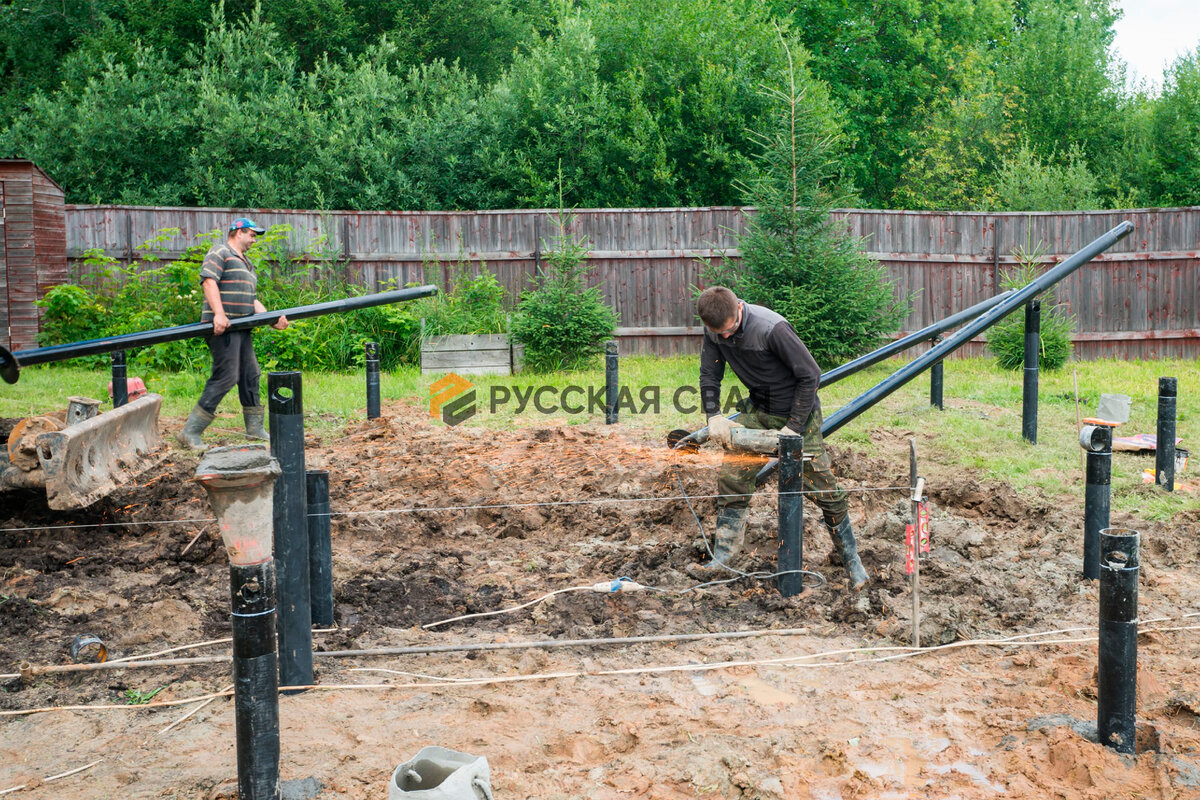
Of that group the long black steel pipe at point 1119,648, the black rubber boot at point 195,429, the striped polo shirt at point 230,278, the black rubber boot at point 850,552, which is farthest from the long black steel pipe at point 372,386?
the long black steel pipe at point 1119,648

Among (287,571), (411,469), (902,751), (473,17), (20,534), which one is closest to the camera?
(902,751)

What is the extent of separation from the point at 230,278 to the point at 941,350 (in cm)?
615

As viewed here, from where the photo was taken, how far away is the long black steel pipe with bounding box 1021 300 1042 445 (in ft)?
31.4

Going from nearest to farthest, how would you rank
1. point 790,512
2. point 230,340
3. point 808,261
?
point 790,512 → point 230,340 → point 808,261

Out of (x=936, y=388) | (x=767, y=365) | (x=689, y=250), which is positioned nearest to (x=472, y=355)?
(x=689, y=250)

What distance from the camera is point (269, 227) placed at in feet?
51.8

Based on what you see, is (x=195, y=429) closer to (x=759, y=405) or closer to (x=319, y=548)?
(x=319, y=548)

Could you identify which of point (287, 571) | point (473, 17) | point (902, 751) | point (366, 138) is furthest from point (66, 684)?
point (473, 17)

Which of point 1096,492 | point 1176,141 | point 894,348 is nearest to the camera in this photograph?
point 1096,492

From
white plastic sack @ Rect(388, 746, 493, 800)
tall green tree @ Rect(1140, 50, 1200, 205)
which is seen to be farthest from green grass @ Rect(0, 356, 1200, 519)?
tall green tree @ Rect(1140, 50, 1200, 205)

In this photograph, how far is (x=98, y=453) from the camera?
6.71m

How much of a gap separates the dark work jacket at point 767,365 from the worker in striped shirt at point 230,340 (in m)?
4.29

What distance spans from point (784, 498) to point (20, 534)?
192 inches

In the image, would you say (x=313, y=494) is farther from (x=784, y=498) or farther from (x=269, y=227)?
(x=269, y=227)
